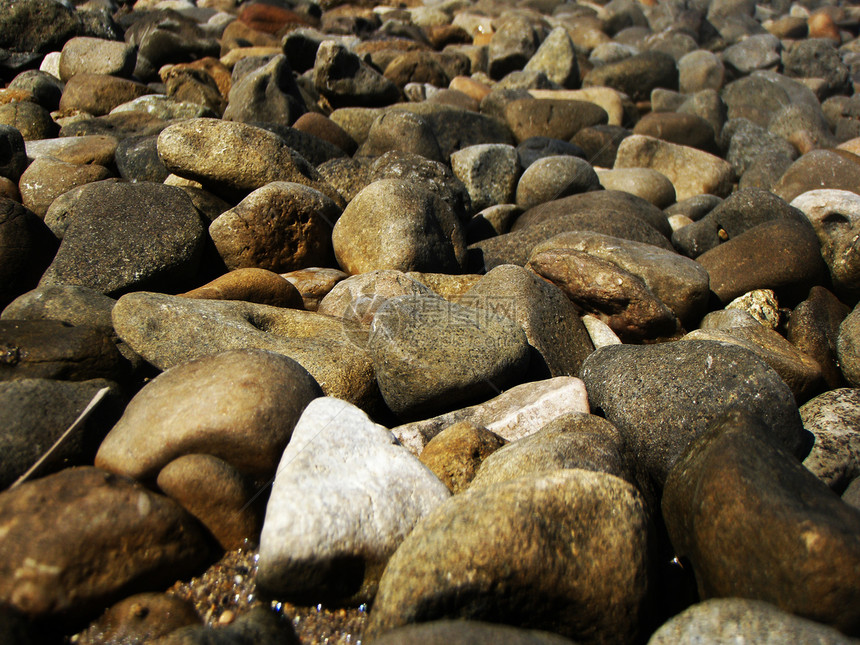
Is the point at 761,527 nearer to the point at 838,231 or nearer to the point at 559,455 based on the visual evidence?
the point at 559,455

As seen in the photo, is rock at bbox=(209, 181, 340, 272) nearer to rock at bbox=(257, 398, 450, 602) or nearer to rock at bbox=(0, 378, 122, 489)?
rock at bbox=(0, 378, 122, 489)

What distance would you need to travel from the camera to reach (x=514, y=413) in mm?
3359

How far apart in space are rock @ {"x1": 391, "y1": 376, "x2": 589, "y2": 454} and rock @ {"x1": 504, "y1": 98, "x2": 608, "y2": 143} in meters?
6.48

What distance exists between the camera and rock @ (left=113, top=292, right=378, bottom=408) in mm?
3475

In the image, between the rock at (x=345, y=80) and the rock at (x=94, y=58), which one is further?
the rock at (x=94, y=58)

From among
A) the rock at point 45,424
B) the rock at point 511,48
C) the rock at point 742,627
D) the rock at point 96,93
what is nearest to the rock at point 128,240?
the rock at point 45,424

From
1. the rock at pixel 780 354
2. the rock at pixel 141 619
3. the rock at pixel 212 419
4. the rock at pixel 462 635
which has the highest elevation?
the rock at pixel 462 635

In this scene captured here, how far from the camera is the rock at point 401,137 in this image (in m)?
7.01

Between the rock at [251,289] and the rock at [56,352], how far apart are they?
0.93m

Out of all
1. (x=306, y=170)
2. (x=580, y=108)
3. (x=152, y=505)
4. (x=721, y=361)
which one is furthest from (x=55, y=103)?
(x=721, y=361)

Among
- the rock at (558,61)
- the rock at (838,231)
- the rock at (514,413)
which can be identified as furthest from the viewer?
the rock at (558,61)

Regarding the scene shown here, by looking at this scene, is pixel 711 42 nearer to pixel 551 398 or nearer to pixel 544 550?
pixel 551 398

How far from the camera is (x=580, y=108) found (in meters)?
9.61

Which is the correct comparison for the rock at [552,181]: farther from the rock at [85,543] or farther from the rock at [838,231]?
the rock at [85,543]
